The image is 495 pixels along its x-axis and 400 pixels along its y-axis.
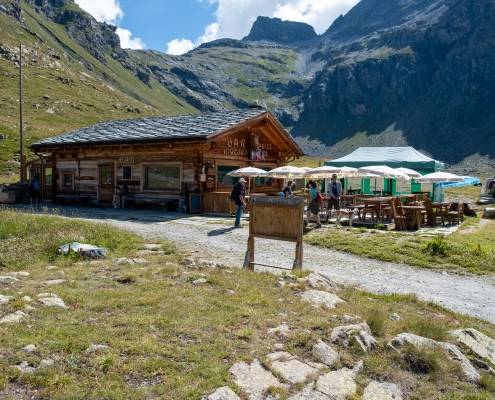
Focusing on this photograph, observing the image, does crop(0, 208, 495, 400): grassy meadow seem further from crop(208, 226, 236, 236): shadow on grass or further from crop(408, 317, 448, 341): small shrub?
crop(208, 226, 236, 236): shadow on grass

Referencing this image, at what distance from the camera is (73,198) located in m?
23.3

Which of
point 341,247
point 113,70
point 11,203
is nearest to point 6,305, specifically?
point 341,247

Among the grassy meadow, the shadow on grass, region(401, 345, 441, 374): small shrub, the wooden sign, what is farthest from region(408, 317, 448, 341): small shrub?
the wooden sign

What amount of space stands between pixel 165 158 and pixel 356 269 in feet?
42.8

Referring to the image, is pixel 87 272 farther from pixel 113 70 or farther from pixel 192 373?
pixel 113 70

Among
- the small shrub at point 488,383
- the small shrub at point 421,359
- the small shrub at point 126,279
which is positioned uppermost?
the small shrub at point 126,279

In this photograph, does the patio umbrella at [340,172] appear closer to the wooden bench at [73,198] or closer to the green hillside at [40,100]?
the wooden bench at [73,198]

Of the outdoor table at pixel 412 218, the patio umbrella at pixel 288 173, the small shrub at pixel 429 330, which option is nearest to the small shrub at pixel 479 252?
the outdoor table at pixel 412 218

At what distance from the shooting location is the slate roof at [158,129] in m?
19.3

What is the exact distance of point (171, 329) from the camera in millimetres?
4602

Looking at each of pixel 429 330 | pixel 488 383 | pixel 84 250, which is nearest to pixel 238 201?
pixel 84 250

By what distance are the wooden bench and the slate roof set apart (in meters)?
2.76

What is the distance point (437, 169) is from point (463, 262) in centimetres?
1900

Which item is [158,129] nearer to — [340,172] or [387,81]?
[340,172]
